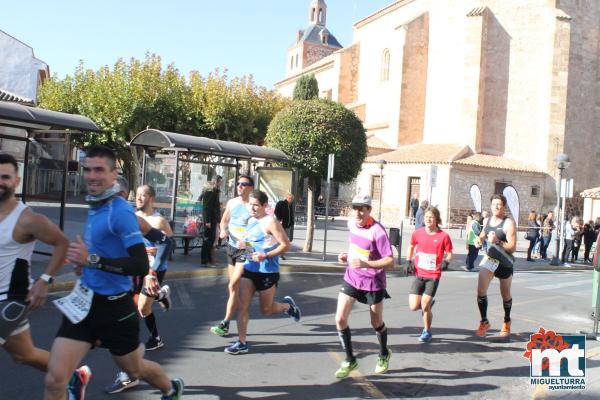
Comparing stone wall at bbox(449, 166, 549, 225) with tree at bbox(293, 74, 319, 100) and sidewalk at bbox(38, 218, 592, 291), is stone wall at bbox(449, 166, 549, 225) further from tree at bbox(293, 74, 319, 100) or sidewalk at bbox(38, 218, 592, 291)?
tree at bbox(293, 74, 319, 100)

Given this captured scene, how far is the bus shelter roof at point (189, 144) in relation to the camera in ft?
38.4

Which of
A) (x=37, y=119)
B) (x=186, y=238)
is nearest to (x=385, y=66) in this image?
(x=186, y=238)

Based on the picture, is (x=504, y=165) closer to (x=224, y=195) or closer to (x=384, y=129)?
(x=384, y=129)

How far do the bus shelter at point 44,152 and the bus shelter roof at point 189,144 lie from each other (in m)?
1.52

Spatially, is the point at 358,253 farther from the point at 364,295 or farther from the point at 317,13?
the point at 317,13

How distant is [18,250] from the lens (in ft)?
11.7

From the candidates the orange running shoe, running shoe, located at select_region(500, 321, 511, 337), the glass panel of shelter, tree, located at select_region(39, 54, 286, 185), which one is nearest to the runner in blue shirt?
the orange running shoe

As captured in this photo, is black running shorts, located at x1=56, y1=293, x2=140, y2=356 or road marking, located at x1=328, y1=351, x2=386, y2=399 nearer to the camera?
black running shorts, located at x1=56, y1=293, x2=140, y2=356

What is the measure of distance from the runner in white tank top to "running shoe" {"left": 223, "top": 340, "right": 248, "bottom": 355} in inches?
98.7

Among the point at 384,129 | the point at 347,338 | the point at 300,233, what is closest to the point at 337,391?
the point at 347,338

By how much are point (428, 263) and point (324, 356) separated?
167cm

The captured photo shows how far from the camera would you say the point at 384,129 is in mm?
39594

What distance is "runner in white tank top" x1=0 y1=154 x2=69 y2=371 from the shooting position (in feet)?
11.4

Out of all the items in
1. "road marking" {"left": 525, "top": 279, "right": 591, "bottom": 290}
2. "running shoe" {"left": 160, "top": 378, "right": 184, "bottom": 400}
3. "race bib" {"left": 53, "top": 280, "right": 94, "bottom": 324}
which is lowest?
"road marking" {"left": 525, "top": 279, "right": 591, "bottom": 290}
